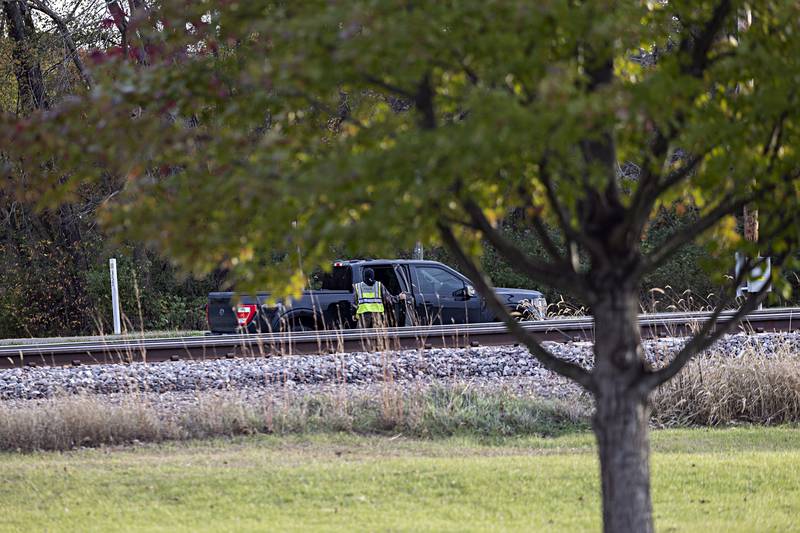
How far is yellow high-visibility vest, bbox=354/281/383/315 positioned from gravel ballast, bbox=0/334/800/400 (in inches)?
179

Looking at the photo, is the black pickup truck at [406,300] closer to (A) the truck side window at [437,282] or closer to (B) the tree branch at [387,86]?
(A) the truck side window at [437,282]

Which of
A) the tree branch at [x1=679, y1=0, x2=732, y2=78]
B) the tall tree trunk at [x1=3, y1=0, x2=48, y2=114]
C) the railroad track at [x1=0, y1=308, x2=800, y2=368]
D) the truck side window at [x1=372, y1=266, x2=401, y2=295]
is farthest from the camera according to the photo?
the tall tree trunk at [x1=3, y1=0, x2=48, y2=114]

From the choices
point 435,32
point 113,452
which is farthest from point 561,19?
point 113,452

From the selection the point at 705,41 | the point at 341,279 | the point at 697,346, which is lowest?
the point at 697,346

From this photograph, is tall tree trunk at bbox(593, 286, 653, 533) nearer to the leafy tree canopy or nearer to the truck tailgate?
the leafy tree canopy

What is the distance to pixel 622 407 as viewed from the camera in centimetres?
448

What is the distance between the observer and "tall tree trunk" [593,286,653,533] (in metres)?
4.48

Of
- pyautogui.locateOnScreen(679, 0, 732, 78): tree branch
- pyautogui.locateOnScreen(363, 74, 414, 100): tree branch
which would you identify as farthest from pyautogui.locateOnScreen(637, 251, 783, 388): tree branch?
pyautogui.locateOnScreen(363, 74, 414, 100): tree branch

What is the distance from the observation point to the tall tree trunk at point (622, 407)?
448 centimetres

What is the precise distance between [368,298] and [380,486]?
373 inches

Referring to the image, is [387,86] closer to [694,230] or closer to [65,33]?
[694,230]

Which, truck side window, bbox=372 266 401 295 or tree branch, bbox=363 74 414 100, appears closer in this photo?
tree branch, bbox=363 74 414 100

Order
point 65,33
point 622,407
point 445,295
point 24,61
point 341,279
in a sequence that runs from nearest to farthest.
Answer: point 622,407 → point 341,279 → point 445,295 → point 65,33 → point 24,61

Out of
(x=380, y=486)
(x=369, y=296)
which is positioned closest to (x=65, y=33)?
(x=369, y=296)
